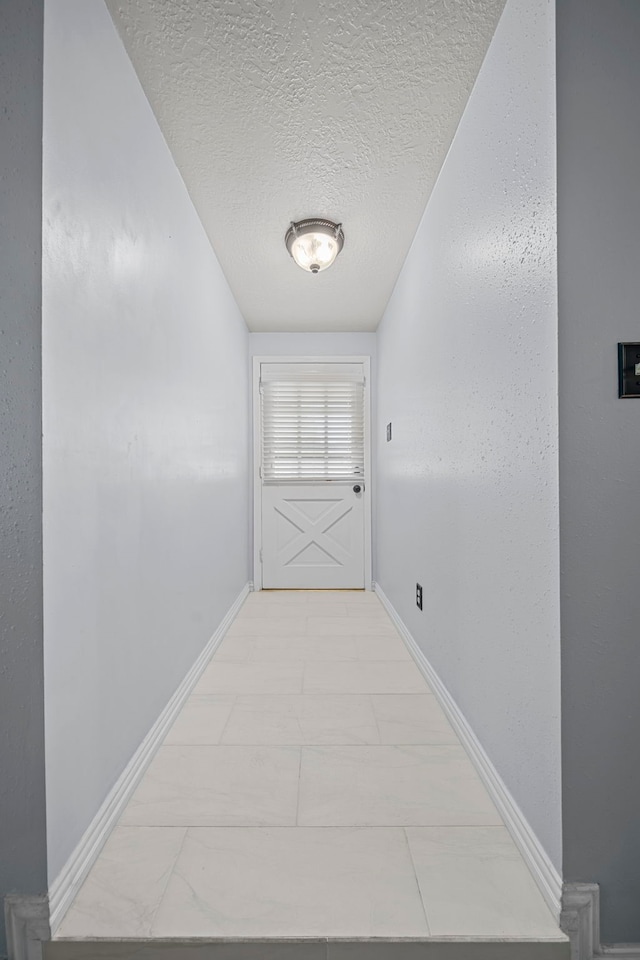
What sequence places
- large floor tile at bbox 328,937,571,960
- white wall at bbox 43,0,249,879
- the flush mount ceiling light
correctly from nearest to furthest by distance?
large floor tile at bbox 328,937,571,960
white wall at bbox 43,0,249,879
the flush mount ceiling light

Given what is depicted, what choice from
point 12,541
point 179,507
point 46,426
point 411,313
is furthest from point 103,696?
point 411,313

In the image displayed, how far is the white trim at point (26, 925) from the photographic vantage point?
1.05 metres

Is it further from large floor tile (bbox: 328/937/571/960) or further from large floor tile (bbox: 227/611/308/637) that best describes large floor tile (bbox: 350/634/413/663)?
large floor tile (bbox: 328/937/571/960)

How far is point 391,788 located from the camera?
1.54m

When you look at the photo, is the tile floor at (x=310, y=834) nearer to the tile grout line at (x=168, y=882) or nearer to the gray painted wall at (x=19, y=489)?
the tile grout line at (x=168, y=882)

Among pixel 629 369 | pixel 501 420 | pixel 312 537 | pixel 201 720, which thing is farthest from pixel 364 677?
pixel 312 537

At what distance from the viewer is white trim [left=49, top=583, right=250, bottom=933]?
110 cm

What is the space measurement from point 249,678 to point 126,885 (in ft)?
4.04

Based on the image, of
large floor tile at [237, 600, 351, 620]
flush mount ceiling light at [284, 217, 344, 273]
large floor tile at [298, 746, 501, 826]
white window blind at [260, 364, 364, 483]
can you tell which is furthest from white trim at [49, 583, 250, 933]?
white window blind at [260, 364, 364, 483]

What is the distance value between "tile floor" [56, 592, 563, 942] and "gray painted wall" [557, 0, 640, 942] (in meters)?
0.34

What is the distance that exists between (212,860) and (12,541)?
95 centimetres

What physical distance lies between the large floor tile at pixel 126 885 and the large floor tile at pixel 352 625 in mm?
1828

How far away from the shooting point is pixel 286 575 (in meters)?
4.51

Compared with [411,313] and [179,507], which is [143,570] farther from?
[411,313]
